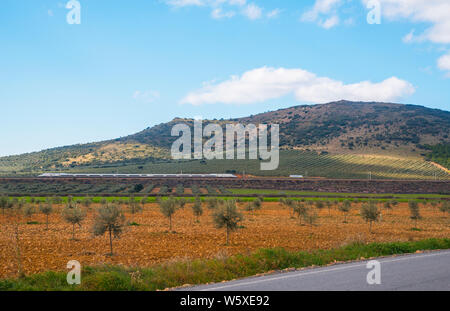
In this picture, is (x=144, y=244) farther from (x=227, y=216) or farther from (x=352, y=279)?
(x=352, y=279)

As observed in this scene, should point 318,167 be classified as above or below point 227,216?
above

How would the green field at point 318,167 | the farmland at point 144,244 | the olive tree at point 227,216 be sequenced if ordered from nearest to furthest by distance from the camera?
the farmland at point 144,244, the olive tree at point 227,216, the green field at point 318,167

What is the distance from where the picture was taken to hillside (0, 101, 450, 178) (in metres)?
120

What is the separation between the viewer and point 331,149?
14238 centimetres

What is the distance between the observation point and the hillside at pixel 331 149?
11969 centimetres

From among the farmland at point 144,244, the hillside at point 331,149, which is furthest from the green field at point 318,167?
the farmland at point 144,244

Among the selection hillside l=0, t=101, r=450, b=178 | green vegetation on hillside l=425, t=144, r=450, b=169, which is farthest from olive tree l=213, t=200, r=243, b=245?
green vegetation on hillside l=425, t=144, r=450, b=169

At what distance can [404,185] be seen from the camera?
88500 millimetres

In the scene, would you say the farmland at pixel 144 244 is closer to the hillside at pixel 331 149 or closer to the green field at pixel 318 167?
the green field at pixel 318 167

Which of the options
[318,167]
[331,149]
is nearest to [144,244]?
[318,167]

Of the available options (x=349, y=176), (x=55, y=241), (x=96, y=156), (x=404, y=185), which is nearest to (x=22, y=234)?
(x=55, y=241)

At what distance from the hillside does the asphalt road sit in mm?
95339

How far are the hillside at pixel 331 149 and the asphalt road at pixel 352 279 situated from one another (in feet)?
313

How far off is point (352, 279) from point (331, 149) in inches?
5361
